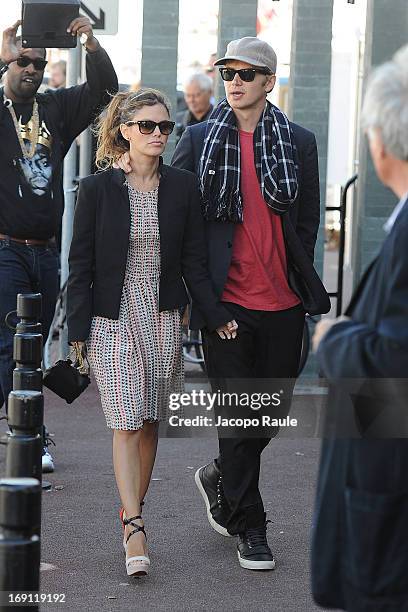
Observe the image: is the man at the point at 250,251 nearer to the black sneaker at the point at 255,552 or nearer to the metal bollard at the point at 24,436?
the black sneaker at the point at 255,552

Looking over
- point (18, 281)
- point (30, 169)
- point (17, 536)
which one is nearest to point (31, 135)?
point (30, 169)

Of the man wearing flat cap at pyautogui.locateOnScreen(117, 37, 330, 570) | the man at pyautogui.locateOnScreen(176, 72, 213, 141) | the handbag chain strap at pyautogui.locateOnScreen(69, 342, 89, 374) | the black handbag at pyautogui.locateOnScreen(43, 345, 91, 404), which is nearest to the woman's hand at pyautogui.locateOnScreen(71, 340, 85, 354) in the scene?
the handbag chain strap at pyautogui.locateOnScreen(69, 342, 89, 374)

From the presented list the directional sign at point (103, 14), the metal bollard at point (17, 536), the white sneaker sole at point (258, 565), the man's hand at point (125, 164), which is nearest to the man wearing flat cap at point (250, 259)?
the white sneaker sole at point (258, 565)

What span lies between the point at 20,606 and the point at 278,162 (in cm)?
279

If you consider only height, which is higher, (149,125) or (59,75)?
(59,75)

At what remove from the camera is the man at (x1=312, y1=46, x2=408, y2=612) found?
10.5ft

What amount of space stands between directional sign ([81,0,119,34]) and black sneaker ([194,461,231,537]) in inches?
192

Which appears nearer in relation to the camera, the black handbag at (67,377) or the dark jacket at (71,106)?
the black handbag at (67,377)

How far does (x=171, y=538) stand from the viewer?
6371mm

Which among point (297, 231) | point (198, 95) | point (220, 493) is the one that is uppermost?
point (198, 95)

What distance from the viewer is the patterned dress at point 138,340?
578 cm

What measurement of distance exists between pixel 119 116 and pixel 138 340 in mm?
975

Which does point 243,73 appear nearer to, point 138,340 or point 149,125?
point 149,125

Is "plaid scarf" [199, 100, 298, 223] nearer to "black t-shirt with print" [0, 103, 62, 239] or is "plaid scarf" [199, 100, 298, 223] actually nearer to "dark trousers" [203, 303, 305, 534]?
"dark trousers" [203, 303, 305, 534]
